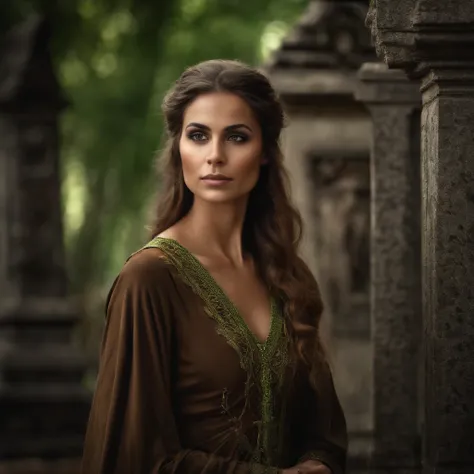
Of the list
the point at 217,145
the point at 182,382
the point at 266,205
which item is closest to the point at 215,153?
the point at 217,145

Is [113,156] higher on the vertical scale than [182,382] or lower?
higher

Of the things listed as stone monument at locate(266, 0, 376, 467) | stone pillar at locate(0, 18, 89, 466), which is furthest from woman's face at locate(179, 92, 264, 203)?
stone pillar at locate(0, 18, 89, 466)

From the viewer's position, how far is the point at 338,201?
11812 millimetres

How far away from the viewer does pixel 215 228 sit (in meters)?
4.98

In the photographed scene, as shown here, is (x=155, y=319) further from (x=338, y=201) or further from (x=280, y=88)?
(x=338, y=201)

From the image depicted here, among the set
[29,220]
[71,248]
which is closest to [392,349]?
[29,220]

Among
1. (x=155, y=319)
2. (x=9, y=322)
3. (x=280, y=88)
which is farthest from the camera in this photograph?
(x=9, y=322)

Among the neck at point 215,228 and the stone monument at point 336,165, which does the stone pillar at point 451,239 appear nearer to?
the neck at point 215,228

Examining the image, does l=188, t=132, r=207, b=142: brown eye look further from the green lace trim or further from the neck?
the green lace trim

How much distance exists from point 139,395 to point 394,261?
2676mm

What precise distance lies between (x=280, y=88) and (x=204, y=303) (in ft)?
20.7

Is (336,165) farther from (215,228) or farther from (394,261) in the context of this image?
(215,228)

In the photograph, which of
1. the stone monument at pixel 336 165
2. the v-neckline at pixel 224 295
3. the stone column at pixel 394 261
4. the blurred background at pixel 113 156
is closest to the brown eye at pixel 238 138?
the v-neckline at pixel 224 295

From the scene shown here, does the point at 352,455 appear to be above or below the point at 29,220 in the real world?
below
